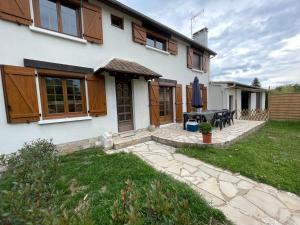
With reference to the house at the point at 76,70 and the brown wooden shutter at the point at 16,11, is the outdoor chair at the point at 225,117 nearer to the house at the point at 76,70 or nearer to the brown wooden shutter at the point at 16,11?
the house at the point at 76,70

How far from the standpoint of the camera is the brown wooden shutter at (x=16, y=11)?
3945mm

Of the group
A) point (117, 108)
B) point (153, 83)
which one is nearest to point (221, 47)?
point (153, 83)

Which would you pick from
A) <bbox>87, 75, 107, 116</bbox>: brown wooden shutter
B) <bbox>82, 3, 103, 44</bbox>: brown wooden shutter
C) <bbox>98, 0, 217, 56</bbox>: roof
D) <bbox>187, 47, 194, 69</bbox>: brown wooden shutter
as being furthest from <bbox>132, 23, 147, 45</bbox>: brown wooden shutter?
<bbox>187, 47, 194, 69</bbox>: brown wooden shutter

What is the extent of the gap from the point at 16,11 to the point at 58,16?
1.14 metres

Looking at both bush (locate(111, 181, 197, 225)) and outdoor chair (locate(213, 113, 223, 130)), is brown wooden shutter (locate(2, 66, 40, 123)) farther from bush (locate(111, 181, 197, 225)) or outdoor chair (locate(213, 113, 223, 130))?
outdoor chair (locate(213, 113, 223, 130))

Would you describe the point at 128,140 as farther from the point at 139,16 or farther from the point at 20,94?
the point at 139,16

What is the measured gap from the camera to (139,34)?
7164 millimetres

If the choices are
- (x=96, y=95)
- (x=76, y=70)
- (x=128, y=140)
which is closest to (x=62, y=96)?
(x=76, y=70)

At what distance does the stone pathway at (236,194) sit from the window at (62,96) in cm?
309

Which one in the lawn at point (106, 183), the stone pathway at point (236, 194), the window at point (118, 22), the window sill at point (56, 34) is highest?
the window at point (118, 22)

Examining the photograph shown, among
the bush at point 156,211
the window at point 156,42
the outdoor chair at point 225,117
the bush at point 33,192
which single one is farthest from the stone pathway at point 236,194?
the window at point 156,42

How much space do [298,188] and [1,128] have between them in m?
6.71

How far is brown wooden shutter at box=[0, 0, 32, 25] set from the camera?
3945 mm

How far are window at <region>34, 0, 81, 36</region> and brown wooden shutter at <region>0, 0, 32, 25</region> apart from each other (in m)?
0.24
